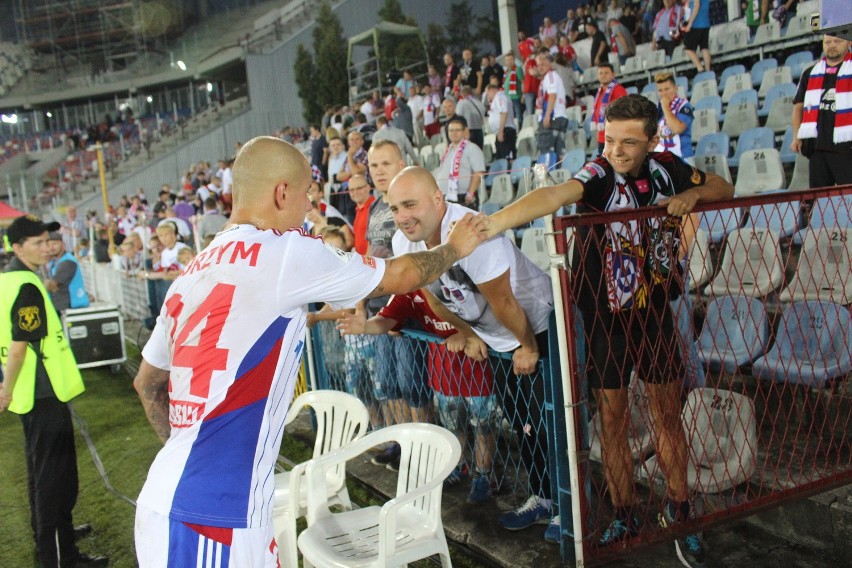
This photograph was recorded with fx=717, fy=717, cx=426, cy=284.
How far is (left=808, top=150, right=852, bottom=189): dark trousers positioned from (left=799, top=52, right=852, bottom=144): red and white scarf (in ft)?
0.44

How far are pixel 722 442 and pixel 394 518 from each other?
1.73m

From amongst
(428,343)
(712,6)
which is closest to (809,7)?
(712,6)

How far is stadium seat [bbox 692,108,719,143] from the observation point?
8.15 meters

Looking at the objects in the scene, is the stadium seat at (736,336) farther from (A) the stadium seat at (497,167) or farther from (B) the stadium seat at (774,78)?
(A) the stadium seat at (497,167)

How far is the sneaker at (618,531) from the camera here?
2926mm

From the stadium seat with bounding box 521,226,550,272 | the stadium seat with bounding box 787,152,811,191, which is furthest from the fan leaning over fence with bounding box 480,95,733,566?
the stadium seat with bounding box 787,152,811,191

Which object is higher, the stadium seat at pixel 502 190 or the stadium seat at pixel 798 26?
the stadium seat at pixel 798 26

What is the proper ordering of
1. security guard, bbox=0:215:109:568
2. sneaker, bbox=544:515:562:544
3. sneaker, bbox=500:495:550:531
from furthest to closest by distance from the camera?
security guard, bbox=0:215:109:568, sneaker, bbox=500:495:550:531, sneaker, bbox=544:515:562:544

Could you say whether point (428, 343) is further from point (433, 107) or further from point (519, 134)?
point (433, 107)

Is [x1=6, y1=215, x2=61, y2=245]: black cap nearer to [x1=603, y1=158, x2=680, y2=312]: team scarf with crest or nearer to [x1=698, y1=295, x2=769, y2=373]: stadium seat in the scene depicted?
[x1=603, y1=158, x2=680, y2=312]: team scarf with crest

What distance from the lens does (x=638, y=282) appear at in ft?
9.55

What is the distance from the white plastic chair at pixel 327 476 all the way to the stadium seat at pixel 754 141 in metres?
5.00

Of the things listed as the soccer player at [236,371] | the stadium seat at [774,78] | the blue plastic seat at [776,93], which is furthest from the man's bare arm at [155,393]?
the stadium seat at [774,78]

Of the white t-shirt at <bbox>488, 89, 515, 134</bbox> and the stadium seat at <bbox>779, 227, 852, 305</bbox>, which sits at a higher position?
the white t-shirt at <bbox>488, 89, 515, 134</bbox>
